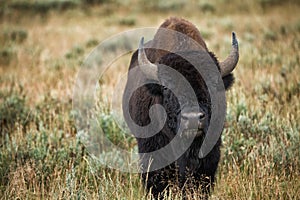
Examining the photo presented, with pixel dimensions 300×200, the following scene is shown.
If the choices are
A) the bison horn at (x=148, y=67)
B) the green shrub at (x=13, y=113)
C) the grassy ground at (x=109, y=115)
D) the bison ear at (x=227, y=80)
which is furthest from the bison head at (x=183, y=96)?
the green shrub at (x=13, y=113)

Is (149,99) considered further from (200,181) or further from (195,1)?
(195,1)

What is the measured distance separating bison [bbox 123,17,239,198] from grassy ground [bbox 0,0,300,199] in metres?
0.28

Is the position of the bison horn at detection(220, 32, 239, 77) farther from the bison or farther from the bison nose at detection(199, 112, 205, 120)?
the bison nose at detection(199, 112, 205, 120)

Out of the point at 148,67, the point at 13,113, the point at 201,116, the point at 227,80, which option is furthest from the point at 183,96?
the point at 13,113

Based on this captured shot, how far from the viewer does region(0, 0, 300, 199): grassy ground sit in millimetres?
4145

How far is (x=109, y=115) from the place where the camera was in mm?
6148

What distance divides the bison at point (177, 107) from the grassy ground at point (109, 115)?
0.93 feet

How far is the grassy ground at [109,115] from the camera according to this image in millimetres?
4145

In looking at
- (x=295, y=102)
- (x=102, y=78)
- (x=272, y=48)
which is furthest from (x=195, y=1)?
(x=295, y=102)

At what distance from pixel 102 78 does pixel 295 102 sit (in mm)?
4170

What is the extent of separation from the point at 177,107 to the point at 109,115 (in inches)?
104

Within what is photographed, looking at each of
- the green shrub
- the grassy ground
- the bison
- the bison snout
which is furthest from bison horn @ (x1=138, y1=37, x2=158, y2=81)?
the green shrub

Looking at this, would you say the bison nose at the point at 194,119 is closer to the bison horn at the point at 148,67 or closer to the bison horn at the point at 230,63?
the bison horn at the point at 148,67

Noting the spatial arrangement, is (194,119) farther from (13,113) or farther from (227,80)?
(13,113)
